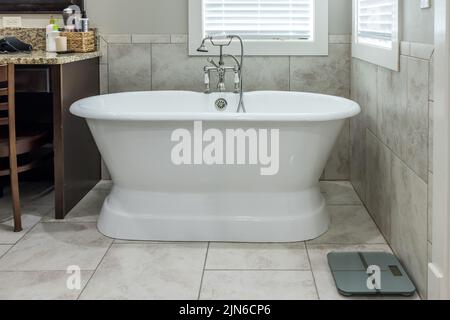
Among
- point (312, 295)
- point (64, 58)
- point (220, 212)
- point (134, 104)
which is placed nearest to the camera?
point (312, 295)

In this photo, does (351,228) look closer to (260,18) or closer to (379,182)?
(379,182)

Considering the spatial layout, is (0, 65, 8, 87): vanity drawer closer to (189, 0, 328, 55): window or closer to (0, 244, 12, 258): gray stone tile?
(0, 244, 12, 258): gray stone tile

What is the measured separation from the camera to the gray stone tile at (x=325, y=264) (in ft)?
7.94

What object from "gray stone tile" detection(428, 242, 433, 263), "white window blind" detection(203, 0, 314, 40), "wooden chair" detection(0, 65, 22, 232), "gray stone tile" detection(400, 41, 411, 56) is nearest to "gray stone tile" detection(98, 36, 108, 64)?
"white window blind" detection(203, 0, 314, 40)

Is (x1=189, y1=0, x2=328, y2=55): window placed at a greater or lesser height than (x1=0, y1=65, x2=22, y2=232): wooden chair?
greater

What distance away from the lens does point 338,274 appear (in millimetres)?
2574

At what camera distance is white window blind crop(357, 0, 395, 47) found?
119 inches

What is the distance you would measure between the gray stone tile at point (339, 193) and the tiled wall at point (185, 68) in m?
0.33

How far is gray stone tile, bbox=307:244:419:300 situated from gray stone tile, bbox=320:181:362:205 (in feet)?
2.67

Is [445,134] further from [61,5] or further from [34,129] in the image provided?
[61,5]

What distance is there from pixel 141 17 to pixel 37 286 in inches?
88.3
